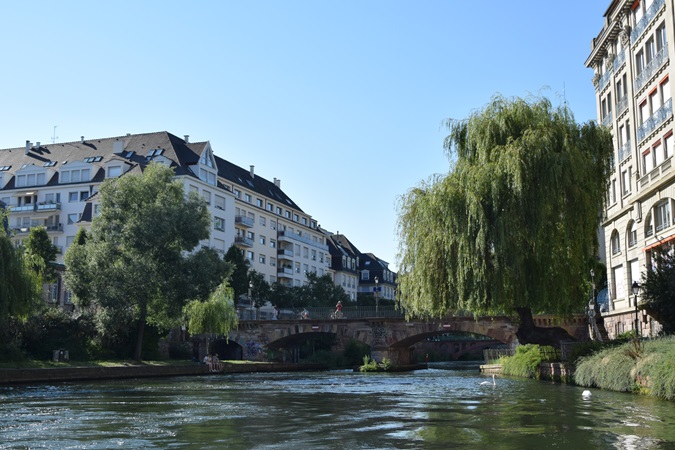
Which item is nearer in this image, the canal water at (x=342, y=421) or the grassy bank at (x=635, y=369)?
the canal water at (x=342, y=421)

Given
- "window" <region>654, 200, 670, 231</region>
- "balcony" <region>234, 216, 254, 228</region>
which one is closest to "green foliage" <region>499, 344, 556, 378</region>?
"window" <region>654, 200, 670, 231</region>

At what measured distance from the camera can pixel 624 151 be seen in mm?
41781

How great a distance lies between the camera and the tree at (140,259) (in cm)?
4734

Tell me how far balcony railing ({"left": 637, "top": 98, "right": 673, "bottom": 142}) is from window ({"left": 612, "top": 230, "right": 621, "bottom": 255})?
6.87m

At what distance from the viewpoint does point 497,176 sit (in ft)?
94.5

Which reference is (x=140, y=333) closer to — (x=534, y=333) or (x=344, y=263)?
(x=534, y=333)

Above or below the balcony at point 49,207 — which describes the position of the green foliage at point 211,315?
below

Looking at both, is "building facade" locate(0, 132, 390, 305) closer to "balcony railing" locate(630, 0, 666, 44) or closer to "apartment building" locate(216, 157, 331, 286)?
"apartment building" locate(216, 157, 331, 286)

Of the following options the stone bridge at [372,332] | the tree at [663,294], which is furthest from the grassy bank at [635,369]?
the stone bridge at [372,332]

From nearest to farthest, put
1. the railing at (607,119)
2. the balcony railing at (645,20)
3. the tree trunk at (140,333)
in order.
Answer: the balcony railing at (645,20)
the railing at (607,119)
the tree trunk at (140,333)

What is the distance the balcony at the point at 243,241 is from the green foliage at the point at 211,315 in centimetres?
3005

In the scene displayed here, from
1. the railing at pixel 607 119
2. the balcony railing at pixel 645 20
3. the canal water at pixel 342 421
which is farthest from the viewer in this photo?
the railing at pixel 607 119

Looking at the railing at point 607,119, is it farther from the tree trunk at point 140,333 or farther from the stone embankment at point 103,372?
the tree trunk at point 140,333

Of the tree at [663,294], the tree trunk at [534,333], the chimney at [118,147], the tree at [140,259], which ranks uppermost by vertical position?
the chimney at [118,147]
